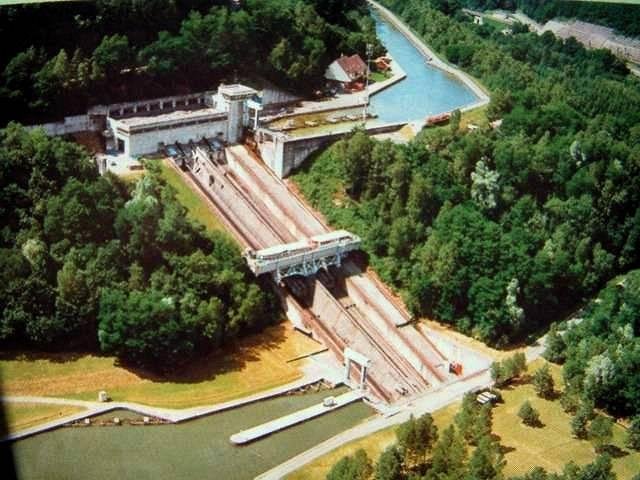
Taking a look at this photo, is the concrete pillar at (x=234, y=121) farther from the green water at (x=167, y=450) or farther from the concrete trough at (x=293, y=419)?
the green water at (x=167, y=450)

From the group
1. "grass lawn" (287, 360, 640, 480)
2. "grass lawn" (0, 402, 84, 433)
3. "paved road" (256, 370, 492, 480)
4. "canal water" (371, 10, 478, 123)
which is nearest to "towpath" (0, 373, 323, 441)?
"grass lawn" (0, 402, 84, 433)

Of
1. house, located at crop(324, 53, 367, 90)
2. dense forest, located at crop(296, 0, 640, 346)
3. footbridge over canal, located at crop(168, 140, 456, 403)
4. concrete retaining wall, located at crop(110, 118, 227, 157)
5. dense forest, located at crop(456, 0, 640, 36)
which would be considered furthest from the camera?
dense forest, located at crop(456, 0, 640, 36)

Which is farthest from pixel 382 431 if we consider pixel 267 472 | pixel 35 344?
pixel 35 344

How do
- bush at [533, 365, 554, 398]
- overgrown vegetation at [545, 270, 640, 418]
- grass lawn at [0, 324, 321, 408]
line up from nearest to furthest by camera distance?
grass lawn at [0, 324, 321, 408] → overgrown vegetation at [545, 270, 640, 418] → bush at [533, 365, 554, 398]

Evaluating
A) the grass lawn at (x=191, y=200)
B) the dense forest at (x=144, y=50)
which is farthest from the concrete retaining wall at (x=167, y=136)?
the dense forest at (x=144, y=50)

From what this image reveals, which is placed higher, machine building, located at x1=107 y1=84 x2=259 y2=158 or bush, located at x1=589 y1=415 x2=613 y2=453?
machine building, located at x1=107 y1=84 x2=259 y2=158

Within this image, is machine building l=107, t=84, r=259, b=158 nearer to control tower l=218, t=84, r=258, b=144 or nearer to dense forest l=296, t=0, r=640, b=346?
control tower l=218, t=84, r=258, b=144

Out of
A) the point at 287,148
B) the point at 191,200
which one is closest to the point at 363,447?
the point at 191,200
